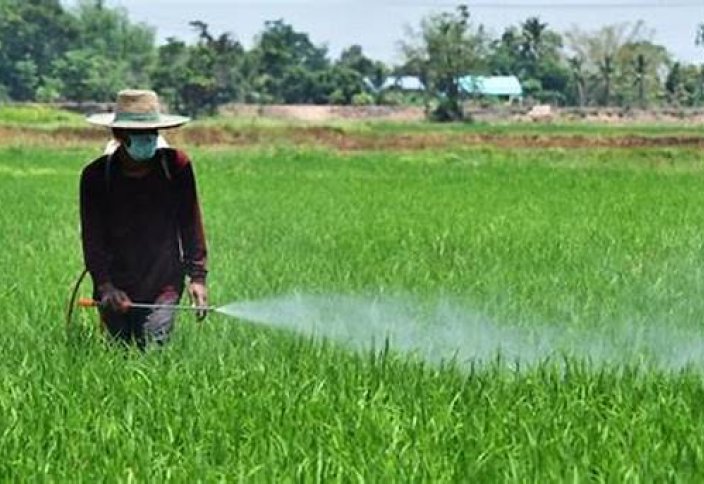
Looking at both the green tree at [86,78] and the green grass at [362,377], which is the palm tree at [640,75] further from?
the green grass at [362,377]

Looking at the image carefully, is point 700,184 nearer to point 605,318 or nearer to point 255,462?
point 605,318

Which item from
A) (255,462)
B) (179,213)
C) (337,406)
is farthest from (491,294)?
(255,462)

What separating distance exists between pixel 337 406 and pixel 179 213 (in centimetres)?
152

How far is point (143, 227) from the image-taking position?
17.7 ft

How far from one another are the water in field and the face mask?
65 cm

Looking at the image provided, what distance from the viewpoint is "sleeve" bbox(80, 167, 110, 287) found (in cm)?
530

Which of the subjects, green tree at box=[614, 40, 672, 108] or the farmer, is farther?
green tree at box=[614, 40, 672, 108]

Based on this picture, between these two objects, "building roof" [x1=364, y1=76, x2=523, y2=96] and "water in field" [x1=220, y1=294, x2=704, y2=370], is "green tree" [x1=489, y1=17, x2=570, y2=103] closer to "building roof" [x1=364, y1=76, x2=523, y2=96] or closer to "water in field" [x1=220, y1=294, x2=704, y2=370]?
"building roof" [x1=364, y1=76, x2=523, y2=96]

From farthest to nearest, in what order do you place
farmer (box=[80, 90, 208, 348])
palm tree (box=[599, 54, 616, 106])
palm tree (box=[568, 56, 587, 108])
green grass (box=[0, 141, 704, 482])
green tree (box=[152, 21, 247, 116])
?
palm tree (box=[568, 56, 587, 108])
palm tree (box=[599, 54, 616, 106])
green tree (box=[152, 21, 247, 116])
farmer (box=[80, 90, 208, 348])
green grass (box=[0, 141, 704, 482])

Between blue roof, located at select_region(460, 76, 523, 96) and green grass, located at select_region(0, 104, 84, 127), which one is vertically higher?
green grass, located at select_region(0, 104, 84, 127)

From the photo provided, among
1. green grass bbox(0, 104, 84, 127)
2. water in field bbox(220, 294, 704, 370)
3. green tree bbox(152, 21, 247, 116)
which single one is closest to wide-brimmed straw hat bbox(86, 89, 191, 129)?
water in field bbox(220, 294, 704, 370)

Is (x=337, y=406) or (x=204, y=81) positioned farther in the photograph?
(x=204, y=81)

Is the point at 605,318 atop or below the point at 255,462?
below

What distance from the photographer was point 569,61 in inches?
3346
